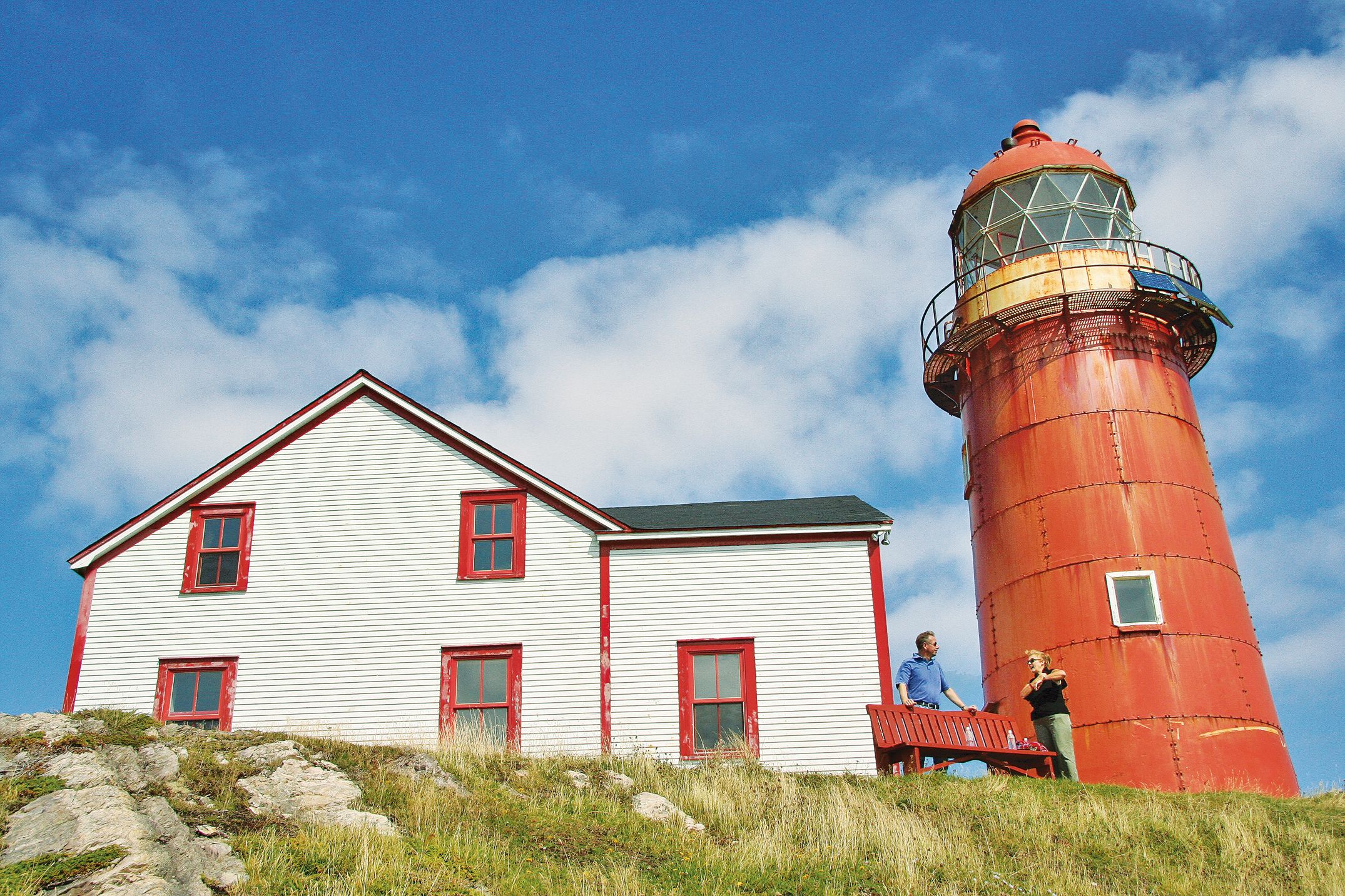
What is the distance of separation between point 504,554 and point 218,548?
4.85 m

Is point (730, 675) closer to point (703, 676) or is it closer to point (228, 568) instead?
point (703, 676)

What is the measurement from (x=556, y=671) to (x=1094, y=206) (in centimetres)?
1352

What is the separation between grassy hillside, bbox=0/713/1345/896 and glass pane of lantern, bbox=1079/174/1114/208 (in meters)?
11.8

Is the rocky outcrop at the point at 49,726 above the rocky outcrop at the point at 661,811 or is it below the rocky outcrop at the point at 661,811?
above

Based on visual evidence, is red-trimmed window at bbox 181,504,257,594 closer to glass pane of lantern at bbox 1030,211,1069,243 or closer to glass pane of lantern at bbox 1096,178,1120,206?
glass pane of lantern at bbox 1030,211,1069,243

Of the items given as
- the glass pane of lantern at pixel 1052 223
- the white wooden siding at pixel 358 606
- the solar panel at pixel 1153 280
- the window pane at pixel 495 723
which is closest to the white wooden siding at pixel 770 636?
the white wooden siding at pixel 358 606

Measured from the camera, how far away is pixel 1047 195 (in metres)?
22.5

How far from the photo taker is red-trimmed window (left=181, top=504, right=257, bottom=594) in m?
19.2

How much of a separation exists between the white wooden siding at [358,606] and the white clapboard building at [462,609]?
0.11 ft

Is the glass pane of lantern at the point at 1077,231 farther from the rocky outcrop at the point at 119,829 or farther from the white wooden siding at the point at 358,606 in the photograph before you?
the rocky outcrop at the point at 119,829

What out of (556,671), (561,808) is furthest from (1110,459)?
(561,808)

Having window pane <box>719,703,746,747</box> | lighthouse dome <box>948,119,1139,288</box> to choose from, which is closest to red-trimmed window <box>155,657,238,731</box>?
window pane <box>719,703,746,747</box>

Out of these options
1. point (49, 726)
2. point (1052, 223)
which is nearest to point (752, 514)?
point (1052, 223)

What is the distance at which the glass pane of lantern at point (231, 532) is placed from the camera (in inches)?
769
